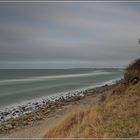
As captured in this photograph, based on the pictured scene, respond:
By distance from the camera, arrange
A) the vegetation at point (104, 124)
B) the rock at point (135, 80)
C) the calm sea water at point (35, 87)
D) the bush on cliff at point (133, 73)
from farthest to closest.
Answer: the calm sea water at point (35, 87) < the bush on cliff at point (133, 73) < the rock at point (135, 80) < the vegetation at point (104, 124)

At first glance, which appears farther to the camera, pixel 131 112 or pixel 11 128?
pixel 11 128

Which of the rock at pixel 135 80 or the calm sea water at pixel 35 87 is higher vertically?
the rock at pixel 135 80

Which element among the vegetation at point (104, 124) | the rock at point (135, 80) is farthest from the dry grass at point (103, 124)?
the rock at point (135, 80)

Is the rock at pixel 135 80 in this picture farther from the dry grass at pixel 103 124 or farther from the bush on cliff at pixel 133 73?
the dry grass at pixel 103 124

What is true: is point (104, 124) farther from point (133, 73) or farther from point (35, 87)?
point (35, 87)

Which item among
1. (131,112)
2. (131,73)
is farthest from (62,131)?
(131,73)

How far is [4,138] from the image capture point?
43.9 ft

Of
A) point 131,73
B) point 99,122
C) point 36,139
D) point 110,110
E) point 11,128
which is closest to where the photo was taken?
point 99,122

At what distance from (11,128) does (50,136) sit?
19.7 feet

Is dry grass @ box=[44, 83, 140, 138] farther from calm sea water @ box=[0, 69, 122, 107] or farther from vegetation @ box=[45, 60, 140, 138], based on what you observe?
calm sea water @ box=[0, 69, 122, 107]

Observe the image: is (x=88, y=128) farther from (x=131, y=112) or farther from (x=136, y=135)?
(x=131, y=112)

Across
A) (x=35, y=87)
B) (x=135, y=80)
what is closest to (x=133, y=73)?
(x=135, y=80)

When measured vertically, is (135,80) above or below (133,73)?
below

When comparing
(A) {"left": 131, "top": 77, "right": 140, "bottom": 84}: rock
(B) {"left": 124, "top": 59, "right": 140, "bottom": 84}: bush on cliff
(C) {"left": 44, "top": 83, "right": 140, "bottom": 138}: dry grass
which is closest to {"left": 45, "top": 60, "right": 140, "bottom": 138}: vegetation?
(C) {"left": 44, "top": 83, "right": 140, "bottom": 138}: dry grass
